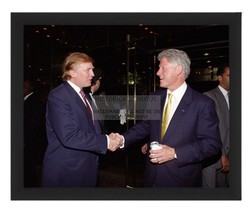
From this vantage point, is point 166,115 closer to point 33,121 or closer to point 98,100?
point 98,100

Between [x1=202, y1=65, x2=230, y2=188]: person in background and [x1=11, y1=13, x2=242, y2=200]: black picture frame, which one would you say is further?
[x1=202, y1=65, x2=230, y2=188]: person in background

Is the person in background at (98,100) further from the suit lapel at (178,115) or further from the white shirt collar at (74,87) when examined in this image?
the suit lapel at (178,115)

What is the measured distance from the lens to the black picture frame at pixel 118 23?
2133 mm

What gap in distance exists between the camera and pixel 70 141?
2.10m

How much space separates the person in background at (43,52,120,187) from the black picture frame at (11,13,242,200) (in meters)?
0.15

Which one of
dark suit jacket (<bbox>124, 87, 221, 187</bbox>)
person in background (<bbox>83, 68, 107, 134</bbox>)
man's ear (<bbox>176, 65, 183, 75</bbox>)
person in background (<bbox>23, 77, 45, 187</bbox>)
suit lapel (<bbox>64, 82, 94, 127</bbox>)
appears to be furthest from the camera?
person in background (<bbox>23, 77, 45, 187</bbox>)

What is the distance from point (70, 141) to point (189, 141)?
1.06 m

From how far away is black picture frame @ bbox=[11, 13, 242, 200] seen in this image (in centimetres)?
213

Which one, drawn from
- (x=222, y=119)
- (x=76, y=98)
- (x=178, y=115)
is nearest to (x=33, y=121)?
(x=76, y=98)

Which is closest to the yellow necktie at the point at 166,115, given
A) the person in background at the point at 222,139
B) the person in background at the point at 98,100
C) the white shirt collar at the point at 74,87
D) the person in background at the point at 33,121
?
the person in background at the point at 222,139

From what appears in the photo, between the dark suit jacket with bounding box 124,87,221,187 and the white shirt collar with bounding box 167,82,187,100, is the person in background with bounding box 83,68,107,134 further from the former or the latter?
the white shirt collar with bounding box 167,82,187,100

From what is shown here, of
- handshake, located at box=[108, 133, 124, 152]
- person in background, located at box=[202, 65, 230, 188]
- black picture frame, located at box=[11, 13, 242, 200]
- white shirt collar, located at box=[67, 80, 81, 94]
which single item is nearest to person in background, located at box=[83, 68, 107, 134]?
handshake, located at box=[108, 133, 124, 152]
